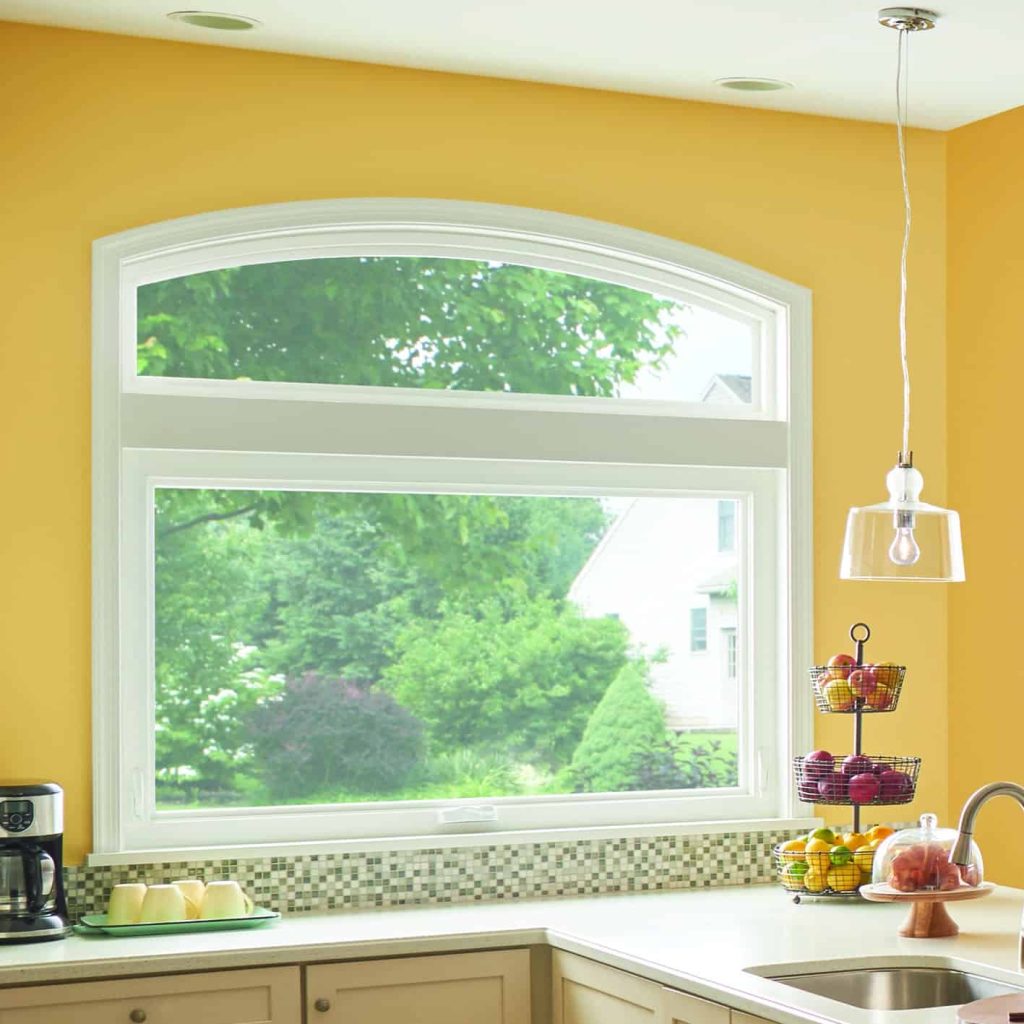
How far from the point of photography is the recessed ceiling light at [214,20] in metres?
3.42

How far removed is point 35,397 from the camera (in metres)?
3.47

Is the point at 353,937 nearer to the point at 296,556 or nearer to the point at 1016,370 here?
the point at 296,556

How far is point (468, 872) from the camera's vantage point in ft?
12.2

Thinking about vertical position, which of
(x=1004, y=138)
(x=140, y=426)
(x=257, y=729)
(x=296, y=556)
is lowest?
(x=257, y=729)

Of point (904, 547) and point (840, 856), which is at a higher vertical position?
point (904, 547)

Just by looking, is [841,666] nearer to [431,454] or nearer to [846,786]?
[846,786]

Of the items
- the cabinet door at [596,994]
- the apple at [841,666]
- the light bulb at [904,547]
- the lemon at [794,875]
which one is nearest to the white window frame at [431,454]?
the apple at [841,666]

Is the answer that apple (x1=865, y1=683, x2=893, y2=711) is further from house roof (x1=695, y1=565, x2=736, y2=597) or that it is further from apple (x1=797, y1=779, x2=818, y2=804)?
house roof (x1=695, y1=565, x2=736, y2=597)

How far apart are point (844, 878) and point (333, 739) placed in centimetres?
120

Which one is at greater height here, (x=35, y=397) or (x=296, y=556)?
(x=35, y=397)

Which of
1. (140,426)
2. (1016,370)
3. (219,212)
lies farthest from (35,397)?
(1016,370)

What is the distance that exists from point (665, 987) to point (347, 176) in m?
1.93

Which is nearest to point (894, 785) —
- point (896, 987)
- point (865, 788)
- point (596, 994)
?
point (865, 788)

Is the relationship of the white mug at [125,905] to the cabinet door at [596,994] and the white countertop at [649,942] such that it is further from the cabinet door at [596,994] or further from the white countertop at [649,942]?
the cabinet door at [596,994]
